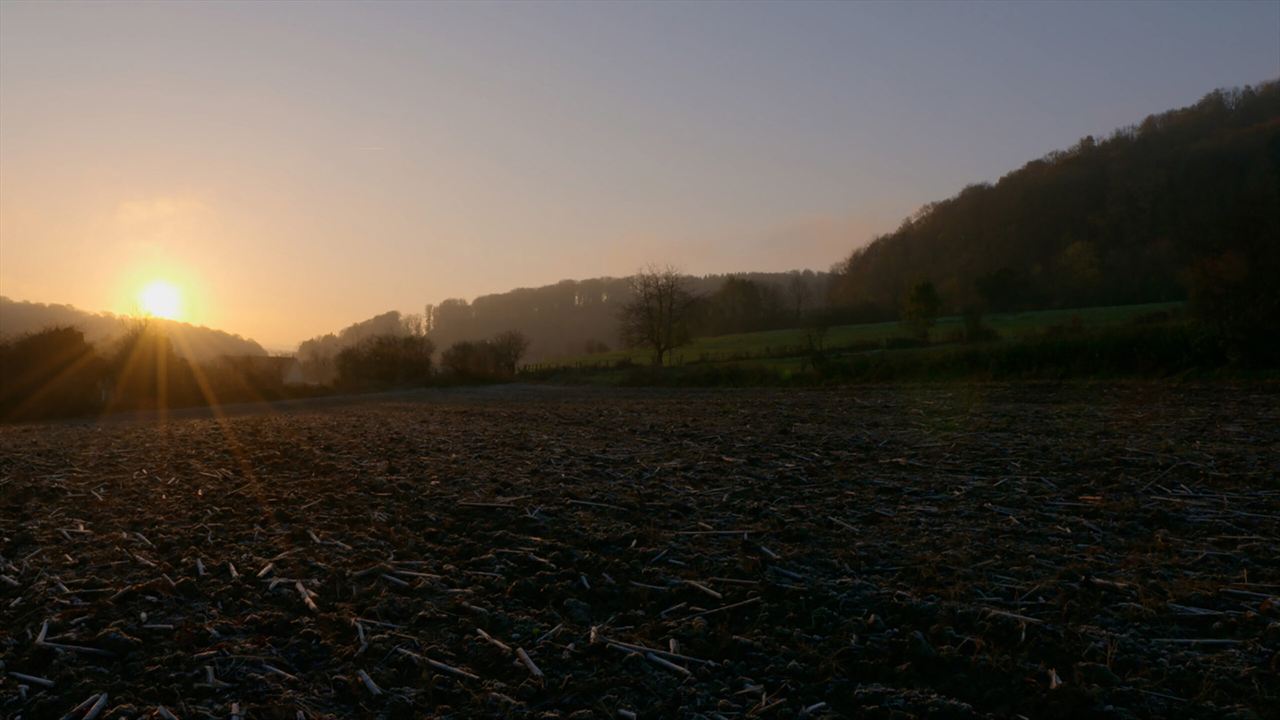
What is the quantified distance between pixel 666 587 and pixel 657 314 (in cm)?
6207

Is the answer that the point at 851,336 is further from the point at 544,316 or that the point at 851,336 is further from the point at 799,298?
the point at 544,316

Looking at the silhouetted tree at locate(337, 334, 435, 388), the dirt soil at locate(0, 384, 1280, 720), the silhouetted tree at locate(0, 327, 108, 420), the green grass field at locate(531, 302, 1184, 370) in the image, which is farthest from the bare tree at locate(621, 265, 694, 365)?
the dirt soil at locate(0, 384, 1280, 720)

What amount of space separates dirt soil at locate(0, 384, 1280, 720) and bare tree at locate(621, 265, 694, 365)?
55075 millimetres

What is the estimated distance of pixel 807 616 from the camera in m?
4.97

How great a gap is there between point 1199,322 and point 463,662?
28735 mm

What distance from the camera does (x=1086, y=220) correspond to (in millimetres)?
88188

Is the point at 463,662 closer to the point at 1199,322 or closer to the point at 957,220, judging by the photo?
the point at 1199,322

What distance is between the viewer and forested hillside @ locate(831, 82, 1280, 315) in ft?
232

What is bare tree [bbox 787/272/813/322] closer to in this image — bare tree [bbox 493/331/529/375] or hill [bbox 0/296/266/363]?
bare tree [bbox 493/331/529/375]

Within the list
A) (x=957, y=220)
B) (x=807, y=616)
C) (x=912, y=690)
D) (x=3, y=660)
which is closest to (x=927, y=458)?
(x=807, y=616)

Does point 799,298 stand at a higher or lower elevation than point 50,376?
higher

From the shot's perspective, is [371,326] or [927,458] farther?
[371,326]

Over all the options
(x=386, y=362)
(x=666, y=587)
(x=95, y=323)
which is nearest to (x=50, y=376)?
(x=386, y=362)

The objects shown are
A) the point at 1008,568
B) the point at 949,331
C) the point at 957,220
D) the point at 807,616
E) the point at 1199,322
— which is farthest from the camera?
the point at 957,220
